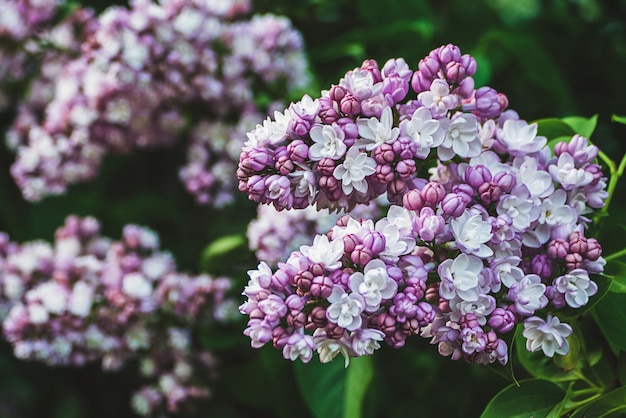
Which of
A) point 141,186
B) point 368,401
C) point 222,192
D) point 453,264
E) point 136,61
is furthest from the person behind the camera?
point 141,186

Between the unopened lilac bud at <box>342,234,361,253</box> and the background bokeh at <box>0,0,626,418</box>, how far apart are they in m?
0.54

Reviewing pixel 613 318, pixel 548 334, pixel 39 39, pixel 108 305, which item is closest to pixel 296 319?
pixel 548 334

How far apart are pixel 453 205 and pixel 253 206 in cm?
96

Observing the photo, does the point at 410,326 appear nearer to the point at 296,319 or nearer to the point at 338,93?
the point at 296,319

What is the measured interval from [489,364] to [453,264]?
12 centimetres

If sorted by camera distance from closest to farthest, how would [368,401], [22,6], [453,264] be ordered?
[453,264] → [368,401] → [22,6]

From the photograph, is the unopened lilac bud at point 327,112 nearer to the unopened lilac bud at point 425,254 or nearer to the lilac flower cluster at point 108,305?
the unopened lilac bud at point 425,254

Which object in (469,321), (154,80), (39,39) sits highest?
(39,39)

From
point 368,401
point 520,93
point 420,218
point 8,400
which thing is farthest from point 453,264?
point 8,400

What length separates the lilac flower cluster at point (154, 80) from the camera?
52.5 inches

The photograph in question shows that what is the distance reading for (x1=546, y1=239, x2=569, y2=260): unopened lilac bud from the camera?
701 mm

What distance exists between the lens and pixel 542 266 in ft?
2.33

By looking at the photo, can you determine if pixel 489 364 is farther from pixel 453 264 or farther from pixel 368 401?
pixel 368 401

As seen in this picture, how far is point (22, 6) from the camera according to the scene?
5.05 ft
